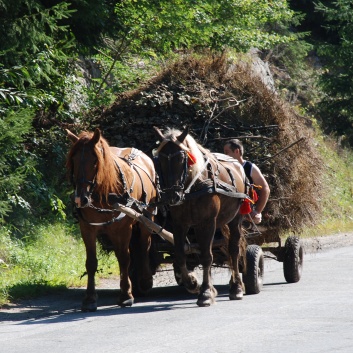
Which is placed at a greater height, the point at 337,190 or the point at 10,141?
the point at 337,190

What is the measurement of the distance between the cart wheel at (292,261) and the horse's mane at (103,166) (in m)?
3.41

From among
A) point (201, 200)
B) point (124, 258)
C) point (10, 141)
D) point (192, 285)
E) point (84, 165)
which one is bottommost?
point (192, 285)

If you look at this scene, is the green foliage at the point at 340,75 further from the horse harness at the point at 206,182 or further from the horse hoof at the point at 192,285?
the horse hoof at the point at 192,285

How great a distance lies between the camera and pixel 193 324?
27.6 feet

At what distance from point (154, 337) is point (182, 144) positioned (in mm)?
2785

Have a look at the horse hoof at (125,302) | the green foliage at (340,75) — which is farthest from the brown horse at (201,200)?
the green foliage at (340,75)

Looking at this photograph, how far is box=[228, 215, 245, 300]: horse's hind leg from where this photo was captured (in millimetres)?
10562

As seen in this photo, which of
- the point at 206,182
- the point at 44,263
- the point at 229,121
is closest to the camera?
the point at 206,182

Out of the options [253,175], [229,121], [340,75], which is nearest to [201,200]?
[253,175]

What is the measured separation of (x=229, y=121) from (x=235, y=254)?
2249mm

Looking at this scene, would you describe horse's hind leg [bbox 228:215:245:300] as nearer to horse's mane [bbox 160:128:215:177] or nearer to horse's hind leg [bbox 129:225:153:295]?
horse's hind leg [bbox 129:225:153:295]

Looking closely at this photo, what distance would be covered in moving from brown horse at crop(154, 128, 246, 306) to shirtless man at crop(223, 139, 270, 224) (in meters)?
0.39

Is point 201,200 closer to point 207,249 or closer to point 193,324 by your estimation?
point 207,249

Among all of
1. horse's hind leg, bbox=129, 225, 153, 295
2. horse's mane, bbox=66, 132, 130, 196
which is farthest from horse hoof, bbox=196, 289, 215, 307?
horse's mane, bbox=66, 132, 130, 196
